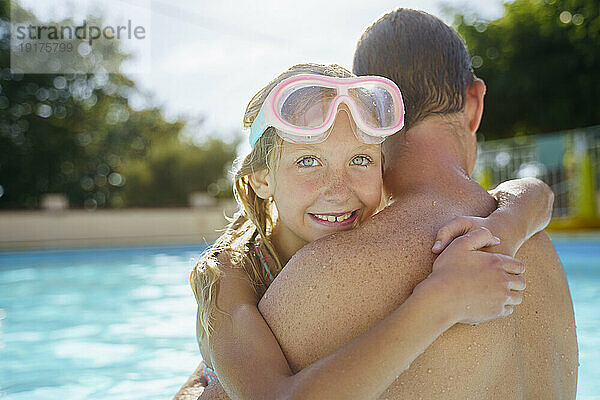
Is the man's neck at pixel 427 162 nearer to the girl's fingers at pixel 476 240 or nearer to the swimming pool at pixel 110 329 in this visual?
the girl's fingers at pixel 476 240

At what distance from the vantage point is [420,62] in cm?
167

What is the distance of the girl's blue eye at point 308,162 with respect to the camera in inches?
66.6

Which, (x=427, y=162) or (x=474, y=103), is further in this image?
(x=474, y=103)

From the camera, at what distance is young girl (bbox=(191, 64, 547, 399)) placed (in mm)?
1232

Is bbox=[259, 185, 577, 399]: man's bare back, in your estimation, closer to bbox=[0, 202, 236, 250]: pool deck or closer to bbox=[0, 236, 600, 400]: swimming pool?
bbox=[0, 236, 600, 400]: swimming pool

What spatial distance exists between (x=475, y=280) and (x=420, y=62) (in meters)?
0.71

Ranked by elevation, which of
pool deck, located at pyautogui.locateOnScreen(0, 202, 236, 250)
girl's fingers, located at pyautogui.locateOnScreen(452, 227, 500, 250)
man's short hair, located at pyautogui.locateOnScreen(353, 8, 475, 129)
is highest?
man's short hair, located at pyautogui.locateOnScreen(353, 8, 475, 129)

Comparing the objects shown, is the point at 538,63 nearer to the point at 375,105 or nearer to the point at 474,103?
the point at 474,103

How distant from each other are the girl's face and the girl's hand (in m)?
0.47

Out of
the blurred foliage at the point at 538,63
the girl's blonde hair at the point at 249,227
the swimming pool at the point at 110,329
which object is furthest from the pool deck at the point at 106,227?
the girl's blonde hair at the point at 249,227

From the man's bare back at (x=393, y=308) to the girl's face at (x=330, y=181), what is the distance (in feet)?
0.80

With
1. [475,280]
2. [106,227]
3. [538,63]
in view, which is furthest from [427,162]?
[538,63]

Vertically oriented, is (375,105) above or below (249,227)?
above

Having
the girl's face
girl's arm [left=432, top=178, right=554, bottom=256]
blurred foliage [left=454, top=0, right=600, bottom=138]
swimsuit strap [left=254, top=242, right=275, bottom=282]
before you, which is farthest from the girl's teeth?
blurred foliage [left=454, top=0, right=600, bottom=138]
